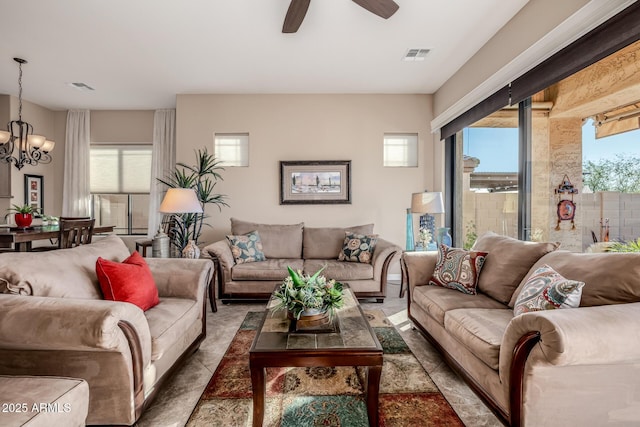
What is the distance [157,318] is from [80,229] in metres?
2.47

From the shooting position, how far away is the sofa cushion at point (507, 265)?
232 centimetres

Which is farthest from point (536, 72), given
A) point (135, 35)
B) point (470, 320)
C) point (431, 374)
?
point (135, 35)

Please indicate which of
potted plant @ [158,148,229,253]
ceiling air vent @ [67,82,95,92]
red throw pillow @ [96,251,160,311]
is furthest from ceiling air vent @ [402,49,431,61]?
ceiling air vent @ [67,82,95,92]

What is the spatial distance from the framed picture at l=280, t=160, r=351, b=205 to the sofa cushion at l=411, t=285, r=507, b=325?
7.84 ft

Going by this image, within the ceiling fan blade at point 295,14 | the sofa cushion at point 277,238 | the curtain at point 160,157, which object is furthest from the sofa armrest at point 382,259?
the curtain at point 160,157

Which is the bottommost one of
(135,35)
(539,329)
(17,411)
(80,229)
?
(17,411)

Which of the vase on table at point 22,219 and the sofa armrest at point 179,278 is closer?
the sofa armrest at point 179,278

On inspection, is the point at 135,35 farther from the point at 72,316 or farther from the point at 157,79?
the point at 72,316

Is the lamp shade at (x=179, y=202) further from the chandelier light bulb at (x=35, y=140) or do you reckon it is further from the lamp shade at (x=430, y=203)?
the lamp shade at (x=430, y=203)

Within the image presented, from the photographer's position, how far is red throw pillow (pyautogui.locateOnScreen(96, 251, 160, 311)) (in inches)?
77.3

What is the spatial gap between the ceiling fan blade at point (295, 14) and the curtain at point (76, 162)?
4.76 metres

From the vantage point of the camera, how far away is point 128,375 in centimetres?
155

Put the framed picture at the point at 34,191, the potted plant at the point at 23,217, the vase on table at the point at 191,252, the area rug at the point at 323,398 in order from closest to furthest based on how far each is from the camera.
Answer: the area rug at the point at 323,398, the vase on table at the point at 191,252, the potted plant at the point at 23,217, the framed picture at the point at 34,191

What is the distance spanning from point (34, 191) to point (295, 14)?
18.0ft
